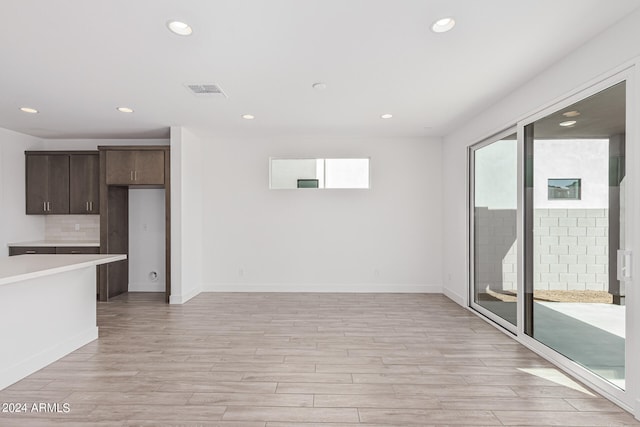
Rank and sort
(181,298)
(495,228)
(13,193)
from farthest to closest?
1. (13,193)
2. (181,298)
3. (495,228)

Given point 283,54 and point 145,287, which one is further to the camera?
point 145,287

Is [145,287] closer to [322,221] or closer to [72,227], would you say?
[72,227]

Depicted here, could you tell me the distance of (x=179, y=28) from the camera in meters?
2.38

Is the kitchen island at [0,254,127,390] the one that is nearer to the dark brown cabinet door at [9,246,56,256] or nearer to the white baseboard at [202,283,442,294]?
the dark brown cabinet door at [9,246,56,256]

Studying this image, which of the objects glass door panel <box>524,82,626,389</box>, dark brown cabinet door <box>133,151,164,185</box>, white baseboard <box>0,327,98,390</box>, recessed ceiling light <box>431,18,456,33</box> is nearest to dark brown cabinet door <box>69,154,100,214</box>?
dark brown cabinet door <box>133,151,164,185</box>

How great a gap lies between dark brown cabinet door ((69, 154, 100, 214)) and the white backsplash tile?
1.28 feet

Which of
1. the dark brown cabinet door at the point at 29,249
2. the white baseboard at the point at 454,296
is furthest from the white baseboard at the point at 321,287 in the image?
the dark brown cabinet door at the point at 29,249

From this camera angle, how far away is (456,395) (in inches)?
98.7

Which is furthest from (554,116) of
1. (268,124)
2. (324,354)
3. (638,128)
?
(268,124)

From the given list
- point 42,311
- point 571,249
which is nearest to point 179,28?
point 42,311

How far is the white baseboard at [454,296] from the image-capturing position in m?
→ 5.00

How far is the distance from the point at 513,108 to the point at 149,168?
5.04 meters

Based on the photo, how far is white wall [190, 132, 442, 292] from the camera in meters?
5.86

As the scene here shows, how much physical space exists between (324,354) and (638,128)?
299cm
